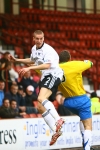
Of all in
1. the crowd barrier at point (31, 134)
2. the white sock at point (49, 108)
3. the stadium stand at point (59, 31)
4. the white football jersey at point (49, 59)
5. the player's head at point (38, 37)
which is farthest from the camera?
the stadium stand at point (59, 31)

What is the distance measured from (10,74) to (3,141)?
378 cm

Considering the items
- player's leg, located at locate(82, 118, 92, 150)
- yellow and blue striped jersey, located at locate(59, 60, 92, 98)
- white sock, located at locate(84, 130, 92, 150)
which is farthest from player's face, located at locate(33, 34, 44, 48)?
white sock, located at locate(84, 130, 92, 150)

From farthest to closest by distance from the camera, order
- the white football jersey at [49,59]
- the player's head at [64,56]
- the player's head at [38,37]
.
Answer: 1. the player's head at [64,56]
2. the white football jersey at [49,59]
3. the player's head at [38,37]

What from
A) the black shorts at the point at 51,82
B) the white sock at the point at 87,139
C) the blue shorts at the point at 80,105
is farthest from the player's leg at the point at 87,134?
the black shorts at the point at 51,82

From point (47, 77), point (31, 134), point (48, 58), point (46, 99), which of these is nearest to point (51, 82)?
point (47, 77)

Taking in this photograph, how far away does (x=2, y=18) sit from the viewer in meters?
22.6

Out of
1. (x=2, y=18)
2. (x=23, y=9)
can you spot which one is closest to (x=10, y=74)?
(x=2, y=18)

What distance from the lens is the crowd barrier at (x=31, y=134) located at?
14.9 metres

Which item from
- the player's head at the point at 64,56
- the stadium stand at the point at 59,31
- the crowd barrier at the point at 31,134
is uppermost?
the player's head at the point at 64,56

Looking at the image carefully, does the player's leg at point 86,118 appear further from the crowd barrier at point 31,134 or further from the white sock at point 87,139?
the crowd barrier at point 31,134

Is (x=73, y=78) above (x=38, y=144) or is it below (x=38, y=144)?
above

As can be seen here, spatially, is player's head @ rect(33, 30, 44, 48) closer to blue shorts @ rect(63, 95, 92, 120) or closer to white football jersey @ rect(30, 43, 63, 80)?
white football jersey @ rect(30, 43, 63, 80)

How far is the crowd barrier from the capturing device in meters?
14.9

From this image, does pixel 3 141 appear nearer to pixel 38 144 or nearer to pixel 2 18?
pixel 38 144
